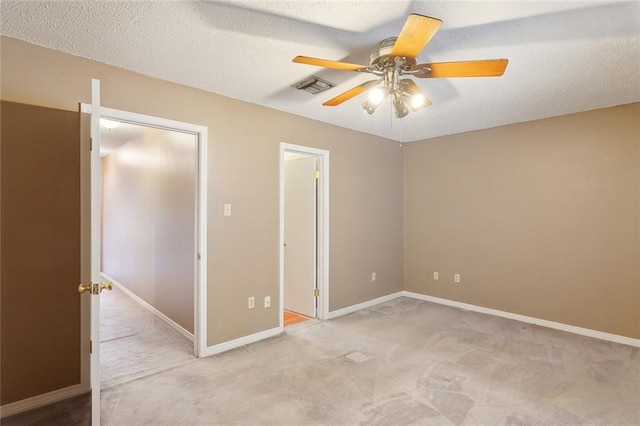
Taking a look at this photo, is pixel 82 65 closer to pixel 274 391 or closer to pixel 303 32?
pixel 303 32

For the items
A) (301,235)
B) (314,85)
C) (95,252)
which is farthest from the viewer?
(301,235)

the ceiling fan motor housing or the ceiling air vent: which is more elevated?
the ceiling air vent

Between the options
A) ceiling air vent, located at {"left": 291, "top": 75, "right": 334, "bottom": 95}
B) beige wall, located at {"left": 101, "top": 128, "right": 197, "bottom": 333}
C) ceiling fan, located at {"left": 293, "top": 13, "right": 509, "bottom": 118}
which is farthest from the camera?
beige wall, located at {"left": 101, "top": 128, "right": 197, "bottom": 333}

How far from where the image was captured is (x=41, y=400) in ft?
7.31

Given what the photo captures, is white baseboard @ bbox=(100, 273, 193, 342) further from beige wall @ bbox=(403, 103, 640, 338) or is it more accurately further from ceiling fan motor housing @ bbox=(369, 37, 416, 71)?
beige wall @ bbox=(403, 103, 640, 338)

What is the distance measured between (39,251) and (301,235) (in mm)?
2599

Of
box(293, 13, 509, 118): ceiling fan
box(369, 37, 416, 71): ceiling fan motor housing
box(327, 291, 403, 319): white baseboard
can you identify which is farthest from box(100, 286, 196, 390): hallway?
box(369, 37, 416, 71): ceiling fan motor housing

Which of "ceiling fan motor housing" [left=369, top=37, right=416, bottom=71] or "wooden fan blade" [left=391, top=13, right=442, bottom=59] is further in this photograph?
"ceiling fan motor housing" [left=369, top=37, right=416, bottom=71]

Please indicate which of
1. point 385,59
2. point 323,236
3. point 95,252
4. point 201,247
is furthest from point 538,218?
Answer: point 95,252

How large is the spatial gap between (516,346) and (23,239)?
415cm

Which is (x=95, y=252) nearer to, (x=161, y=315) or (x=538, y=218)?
(x=161, y=315)

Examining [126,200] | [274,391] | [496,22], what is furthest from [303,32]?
[126,200]

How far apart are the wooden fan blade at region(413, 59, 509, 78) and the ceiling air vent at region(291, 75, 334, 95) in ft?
3.07

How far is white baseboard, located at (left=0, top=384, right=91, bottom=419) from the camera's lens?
212cm
